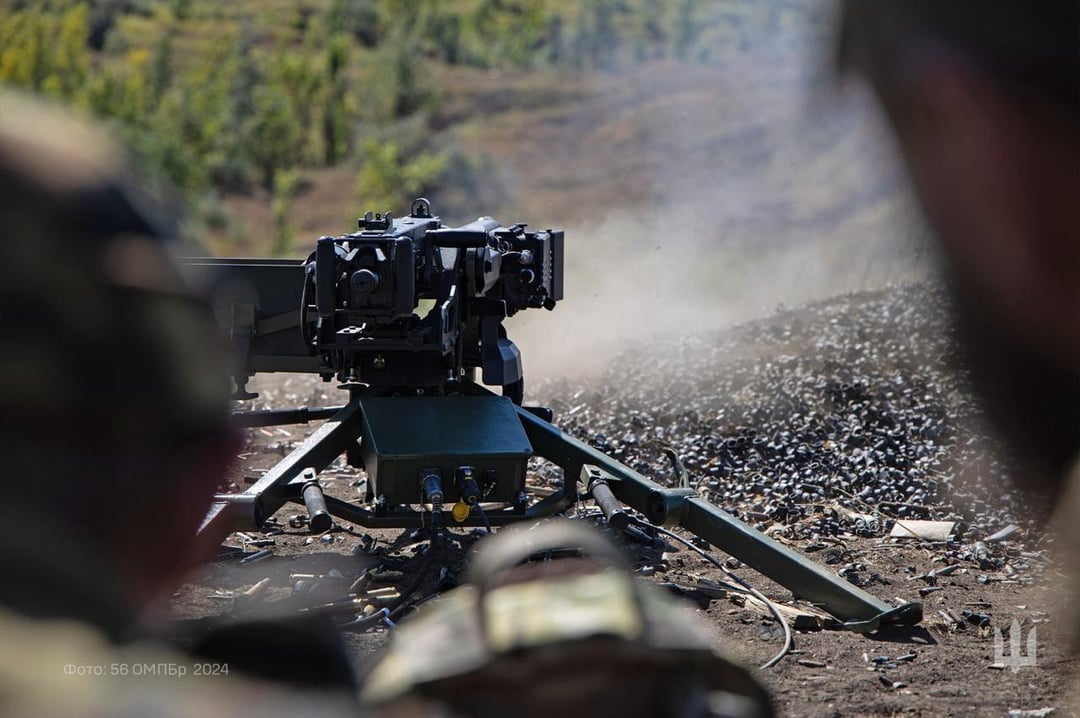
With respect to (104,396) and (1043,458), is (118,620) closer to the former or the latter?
(104,396)

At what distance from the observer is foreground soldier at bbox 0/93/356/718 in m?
1.29

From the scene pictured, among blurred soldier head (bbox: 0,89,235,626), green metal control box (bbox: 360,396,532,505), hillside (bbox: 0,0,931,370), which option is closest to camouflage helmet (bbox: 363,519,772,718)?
blurred soldier head (bbox: 0,89,235,626)

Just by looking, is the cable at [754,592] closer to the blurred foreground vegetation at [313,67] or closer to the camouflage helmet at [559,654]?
the camouflage helmet at [559,654]

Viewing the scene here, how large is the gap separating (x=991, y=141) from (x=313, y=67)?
1580 inches

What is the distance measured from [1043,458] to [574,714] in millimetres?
764

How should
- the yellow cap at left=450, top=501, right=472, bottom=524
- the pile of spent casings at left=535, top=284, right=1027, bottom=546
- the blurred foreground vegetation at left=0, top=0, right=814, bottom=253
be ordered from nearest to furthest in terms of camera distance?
1. the yellow cap at left=450, top=501, right=472, bottom=524
2. the pile of spent casings at left=535, top=284, right=1027, bottom=546
3. the blurred foreground vegetation at left=0, top=0, right=814, bottom=253

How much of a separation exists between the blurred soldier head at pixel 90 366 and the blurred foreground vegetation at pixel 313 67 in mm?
23661

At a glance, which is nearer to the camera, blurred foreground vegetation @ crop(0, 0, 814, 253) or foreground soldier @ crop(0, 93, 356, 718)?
foreground soldier @ crop(0, 93, 356, 718)

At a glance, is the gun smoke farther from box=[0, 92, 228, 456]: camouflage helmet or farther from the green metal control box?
box=[0, 92, 228, 456]: camouflage helmet

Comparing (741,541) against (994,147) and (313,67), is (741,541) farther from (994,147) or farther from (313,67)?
(313,67)

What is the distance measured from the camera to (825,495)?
316 inches

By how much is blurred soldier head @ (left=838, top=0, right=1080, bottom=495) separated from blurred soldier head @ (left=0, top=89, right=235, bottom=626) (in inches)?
35.1

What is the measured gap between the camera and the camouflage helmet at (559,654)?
152cm

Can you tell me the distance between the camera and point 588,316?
14828 mm
